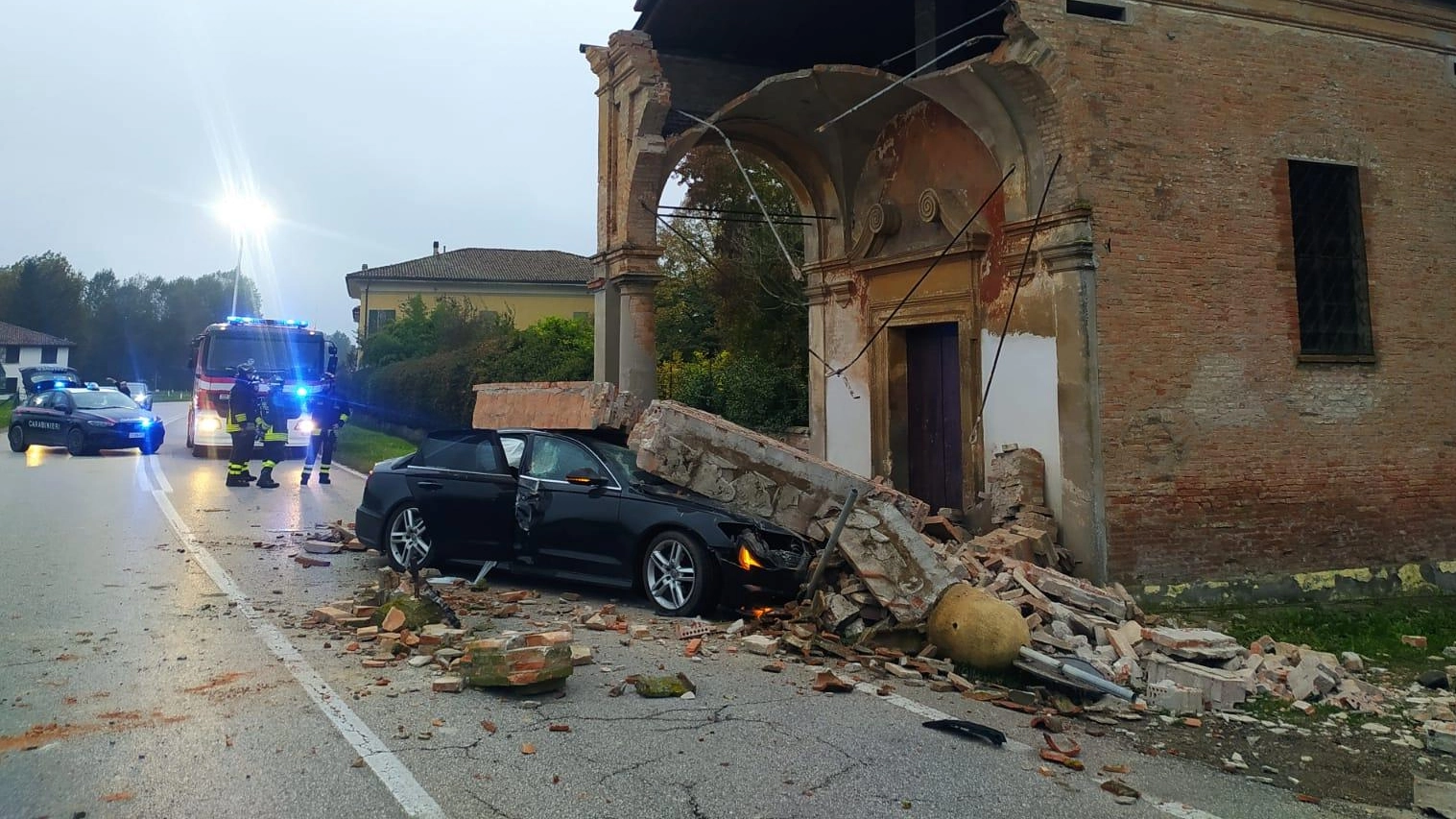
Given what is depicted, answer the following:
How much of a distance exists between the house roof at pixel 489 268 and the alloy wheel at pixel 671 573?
49.3 meters

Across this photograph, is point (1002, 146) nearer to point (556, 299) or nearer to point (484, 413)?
point (484, 413)

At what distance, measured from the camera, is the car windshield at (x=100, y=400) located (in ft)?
69.2

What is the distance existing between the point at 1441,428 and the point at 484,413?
1032cm

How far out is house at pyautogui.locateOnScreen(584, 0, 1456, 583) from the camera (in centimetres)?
900

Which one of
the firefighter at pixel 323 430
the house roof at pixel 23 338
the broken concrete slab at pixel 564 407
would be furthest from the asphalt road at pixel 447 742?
the house roof at pixel 23 338

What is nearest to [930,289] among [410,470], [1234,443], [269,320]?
[1234,443]

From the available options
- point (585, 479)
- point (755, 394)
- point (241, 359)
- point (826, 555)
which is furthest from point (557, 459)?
point (241, 359)

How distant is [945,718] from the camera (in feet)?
16.5

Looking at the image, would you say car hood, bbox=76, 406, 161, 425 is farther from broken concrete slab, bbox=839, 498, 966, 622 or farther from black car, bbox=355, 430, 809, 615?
broken concrete slab, bbox=839, 498, 966, 622

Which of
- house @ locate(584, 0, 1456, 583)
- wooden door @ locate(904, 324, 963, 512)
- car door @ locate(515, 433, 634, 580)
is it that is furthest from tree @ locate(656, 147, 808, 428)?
car door @ locate(515, 433, 634, 580)

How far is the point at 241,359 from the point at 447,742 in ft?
58.2

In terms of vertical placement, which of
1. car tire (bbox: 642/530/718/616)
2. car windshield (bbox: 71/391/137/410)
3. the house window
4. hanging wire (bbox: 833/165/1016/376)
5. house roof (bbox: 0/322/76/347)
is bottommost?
car tire (bbox: 642/530/718/616)

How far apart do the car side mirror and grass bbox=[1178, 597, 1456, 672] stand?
5.36 metres

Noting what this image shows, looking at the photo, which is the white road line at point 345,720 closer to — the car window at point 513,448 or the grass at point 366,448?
the car window at point 513,448
